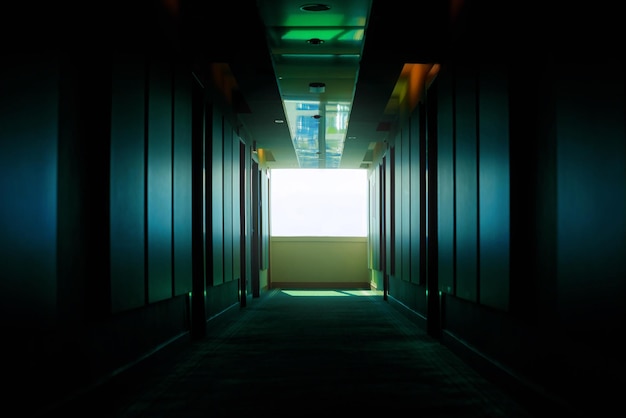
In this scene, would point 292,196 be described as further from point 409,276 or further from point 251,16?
point 251,16

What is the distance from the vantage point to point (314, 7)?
22.3ft

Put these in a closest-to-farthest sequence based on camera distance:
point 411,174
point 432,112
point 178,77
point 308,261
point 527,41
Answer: point 527,41
point 178,77
point 432,112
point 411,174
point 308,261

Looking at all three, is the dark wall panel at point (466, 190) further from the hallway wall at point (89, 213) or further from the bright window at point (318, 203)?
the bright window at point (318, 203)

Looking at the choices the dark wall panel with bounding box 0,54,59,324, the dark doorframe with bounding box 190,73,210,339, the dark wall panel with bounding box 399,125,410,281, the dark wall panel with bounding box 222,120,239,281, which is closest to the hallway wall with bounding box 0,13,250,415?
the dark wall panel with bounding box 0,54,59,324

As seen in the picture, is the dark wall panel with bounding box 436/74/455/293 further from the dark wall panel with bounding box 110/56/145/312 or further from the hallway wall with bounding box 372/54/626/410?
the dark wall panel with bounding box 110/56/145/312

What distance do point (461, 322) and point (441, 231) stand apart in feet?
3.11

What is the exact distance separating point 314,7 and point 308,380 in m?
4.03

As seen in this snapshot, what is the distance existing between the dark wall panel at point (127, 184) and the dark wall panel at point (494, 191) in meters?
2.49

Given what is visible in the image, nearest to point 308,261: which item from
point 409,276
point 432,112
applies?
point 409,276

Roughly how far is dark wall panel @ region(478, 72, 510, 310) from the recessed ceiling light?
258 centimetres

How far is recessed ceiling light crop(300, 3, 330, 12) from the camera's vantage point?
6720 mm

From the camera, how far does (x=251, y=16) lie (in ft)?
17.7

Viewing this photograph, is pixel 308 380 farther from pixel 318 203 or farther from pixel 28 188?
pixel 318 203

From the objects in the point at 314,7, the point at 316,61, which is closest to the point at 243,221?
the point at 316,61
